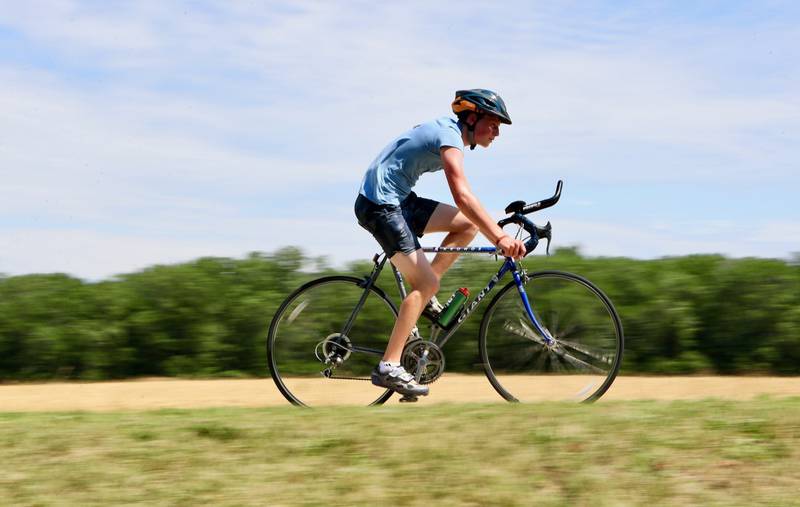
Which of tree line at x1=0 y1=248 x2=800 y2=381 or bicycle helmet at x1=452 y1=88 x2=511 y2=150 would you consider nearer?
bicycle helmet at x1=452 y1=88 x2=511 y2=150

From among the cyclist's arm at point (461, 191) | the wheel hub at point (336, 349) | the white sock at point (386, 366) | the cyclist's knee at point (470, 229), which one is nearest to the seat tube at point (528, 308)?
the cyclist's knee at point (470, 229)

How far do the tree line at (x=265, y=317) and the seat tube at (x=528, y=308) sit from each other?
7.34 ft

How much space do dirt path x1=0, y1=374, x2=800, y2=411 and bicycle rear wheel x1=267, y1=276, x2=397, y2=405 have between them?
0.19 feet

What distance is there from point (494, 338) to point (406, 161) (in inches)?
50.8

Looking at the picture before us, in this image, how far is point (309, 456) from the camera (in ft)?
15.8

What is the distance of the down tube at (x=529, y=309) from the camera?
263 inches

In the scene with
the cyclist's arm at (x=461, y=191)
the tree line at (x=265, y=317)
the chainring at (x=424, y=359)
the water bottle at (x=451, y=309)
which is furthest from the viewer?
the tree line at (x=265, y=317)

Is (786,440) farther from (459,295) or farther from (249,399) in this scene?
(249,399)

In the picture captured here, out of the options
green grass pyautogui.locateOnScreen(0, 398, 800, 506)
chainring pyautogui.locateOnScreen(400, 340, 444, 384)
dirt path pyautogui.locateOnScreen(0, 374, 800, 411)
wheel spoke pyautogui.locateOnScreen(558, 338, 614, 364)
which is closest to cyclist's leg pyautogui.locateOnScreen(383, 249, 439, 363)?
chainring pyautogui.locateOnScreen(400, 340, 444, 384)

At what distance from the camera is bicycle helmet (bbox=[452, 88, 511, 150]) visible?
6.31 meters

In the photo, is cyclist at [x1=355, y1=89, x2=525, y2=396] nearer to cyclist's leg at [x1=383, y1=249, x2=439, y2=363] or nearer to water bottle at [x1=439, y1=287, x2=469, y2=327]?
cyclist's leg at [x1=383, y1=249, x2=439, y2=363]

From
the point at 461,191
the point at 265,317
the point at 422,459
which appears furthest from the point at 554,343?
the point at 265,317

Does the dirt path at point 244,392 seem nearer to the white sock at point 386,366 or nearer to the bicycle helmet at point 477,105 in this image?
the white sock at point 386,366

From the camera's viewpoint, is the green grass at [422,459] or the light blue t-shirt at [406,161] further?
the light blue t-shirt at [406,161]
